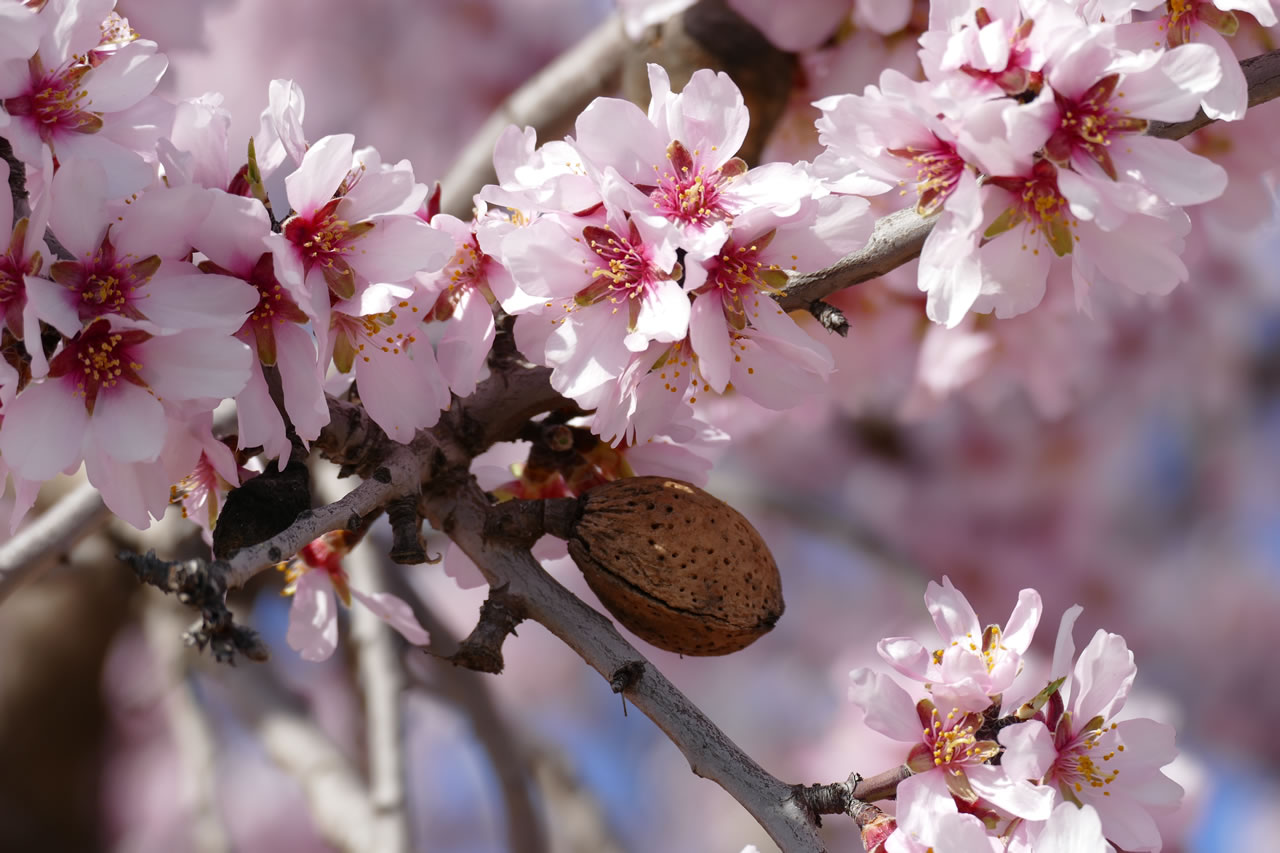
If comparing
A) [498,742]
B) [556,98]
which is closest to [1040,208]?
[556,98]

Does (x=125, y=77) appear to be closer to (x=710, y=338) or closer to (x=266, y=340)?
(x=266, y=340)

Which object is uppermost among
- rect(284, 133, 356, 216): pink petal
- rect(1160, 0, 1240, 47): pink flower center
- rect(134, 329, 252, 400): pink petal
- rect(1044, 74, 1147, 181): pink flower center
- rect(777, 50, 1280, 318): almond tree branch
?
rect(284, 133, 356, 216): pink petal

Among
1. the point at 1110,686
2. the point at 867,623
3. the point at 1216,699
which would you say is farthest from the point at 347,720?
the point at 1110,686

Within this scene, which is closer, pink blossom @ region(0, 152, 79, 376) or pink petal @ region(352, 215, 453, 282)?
pink blossom @ region(0, 152, 79, 376)

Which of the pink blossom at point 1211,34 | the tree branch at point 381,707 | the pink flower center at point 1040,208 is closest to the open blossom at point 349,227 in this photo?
the pink flower center at point 1040,208

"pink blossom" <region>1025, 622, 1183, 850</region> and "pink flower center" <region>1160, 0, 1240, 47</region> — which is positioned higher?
"pink flower center" <region>1160, 0, 1240, 47</region>

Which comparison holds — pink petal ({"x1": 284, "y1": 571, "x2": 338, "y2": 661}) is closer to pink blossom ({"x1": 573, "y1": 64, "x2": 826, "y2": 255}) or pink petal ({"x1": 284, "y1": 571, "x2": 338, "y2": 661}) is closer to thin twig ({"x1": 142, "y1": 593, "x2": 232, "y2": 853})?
pink blossom ({"x1": 573, "y1": 64, "x2": 826, "y2": 255})

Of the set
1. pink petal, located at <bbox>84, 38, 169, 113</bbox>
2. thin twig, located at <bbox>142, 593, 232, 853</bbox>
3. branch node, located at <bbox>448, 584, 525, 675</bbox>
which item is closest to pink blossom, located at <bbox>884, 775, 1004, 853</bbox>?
branch node, located at <bbox>448, 584, 525, 675</bbox>
